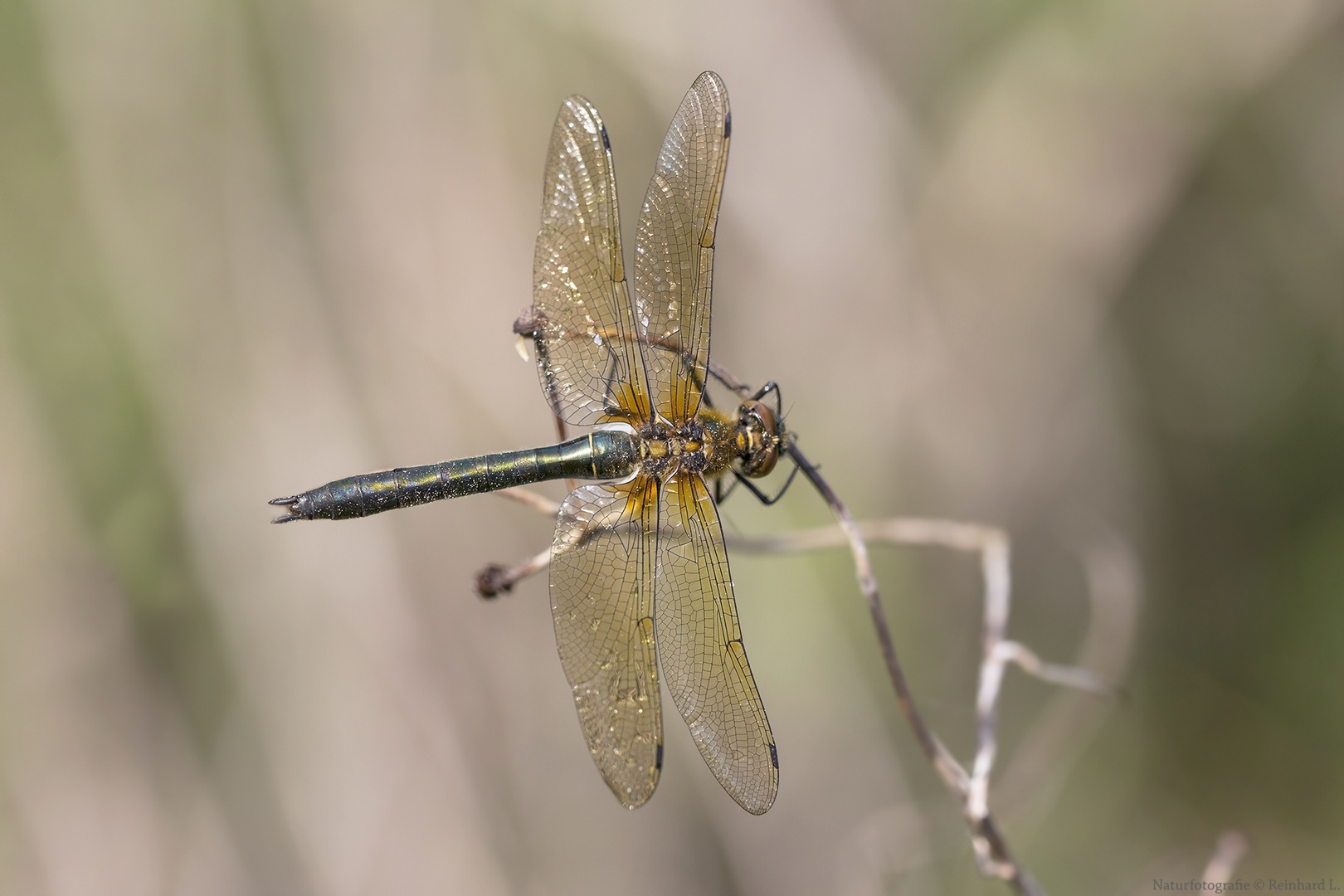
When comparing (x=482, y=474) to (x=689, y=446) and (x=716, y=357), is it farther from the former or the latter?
(x=716, y=357)

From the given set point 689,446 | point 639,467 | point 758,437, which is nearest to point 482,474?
point 639,467

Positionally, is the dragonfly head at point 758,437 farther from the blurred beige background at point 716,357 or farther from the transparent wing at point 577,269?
the blurred beige background at point 716,357

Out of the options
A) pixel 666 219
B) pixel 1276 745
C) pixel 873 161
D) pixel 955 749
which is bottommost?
pixel 1276 745

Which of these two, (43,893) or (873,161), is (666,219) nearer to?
(873,161)

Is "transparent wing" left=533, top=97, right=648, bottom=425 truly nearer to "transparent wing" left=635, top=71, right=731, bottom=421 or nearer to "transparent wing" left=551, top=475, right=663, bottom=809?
"transparent wing" left=635, top=71, right=731, bottom=421

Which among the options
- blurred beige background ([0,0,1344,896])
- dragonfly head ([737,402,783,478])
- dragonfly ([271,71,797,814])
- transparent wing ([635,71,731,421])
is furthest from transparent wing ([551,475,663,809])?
blurred beige background ([0,0,1344,896])

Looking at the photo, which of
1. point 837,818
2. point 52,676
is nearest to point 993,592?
point 837,818
